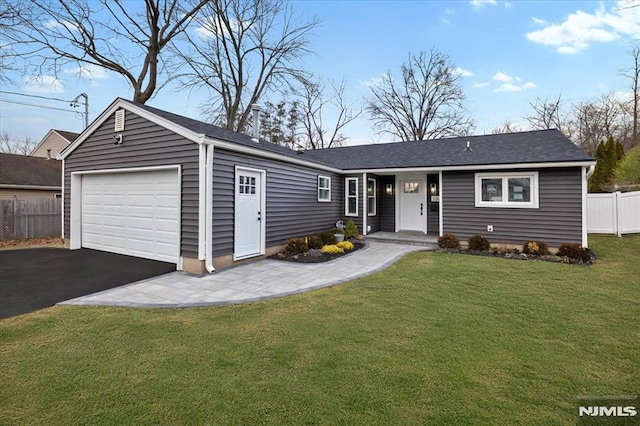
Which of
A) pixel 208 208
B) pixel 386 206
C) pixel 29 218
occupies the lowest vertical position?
pixel 29 218

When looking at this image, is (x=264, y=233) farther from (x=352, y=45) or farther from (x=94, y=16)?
(x=94, y=16)

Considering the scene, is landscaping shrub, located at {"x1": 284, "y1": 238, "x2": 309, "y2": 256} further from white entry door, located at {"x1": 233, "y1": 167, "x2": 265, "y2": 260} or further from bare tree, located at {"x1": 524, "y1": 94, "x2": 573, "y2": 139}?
bare tree, located at {"x1": 524, "y1": 94, "x2": 573, "y2": 139}

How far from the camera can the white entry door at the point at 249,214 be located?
23.6ft

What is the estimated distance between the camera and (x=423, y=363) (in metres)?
2.85

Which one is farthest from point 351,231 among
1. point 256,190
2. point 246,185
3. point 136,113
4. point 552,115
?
point 552,115

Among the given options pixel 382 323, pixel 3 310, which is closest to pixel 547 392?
pixel 382 323

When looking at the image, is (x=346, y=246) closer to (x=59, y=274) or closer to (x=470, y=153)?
(x=470, y=153)

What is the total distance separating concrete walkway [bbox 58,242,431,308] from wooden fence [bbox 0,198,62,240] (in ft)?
31.7

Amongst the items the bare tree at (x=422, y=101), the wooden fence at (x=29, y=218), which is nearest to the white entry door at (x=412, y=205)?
the wooden fence at (x=29, y=218)

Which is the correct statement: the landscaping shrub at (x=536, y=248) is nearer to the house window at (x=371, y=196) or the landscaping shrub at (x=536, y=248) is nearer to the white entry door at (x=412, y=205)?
the white entry door at (x=412, y=205)

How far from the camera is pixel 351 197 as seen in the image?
468 inches

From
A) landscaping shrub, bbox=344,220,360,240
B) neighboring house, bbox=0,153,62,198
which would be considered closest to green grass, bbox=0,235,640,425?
landscaping shrub, bbox=344,220,360,240

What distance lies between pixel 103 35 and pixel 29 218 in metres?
8.92

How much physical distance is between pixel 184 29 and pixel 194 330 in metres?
18.2
